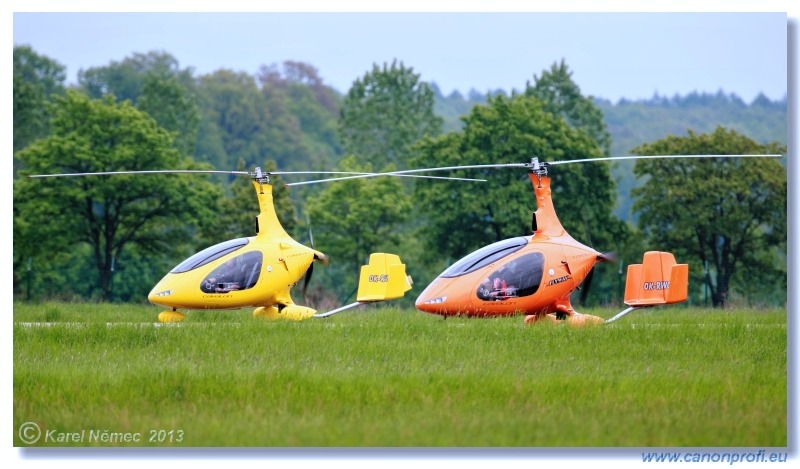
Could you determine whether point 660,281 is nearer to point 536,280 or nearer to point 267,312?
point 536,280

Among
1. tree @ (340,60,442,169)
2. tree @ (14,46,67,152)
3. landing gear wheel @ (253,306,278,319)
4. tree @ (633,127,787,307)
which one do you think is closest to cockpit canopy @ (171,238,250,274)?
landing gear wheel @ (253,306,278,319)

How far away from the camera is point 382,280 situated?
2375cm

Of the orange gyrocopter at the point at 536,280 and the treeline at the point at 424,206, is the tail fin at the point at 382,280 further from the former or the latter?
the treeline at the point at 424,206

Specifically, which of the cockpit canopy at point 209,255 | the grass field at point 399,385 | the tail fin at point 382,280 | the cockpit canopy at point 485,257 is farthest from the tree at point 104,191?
the cockpit canopy at point 485,257

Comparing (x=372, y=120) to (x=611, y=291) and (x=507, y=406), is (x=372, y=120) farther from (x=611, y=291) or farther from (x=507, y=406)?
(x=507, y=406)

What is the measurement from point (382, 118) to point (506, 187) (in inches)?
1004

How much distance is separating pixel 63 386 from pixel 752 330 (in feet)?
38.0

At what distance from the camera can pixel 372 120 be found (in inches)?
2697

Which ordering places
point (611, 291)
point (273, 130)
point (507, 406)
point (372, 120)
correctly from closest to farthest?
point (507, 406) < point (611, 291) < point (372, 120) < point (273, 130)

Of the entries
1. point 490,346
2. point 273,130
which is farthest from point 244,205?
point 273,130

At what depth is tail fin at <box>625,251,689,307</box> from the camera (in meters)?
22.0

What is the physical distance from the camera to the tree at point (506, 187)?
43531 mm

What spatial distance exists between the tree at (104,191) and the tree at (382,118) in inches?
923

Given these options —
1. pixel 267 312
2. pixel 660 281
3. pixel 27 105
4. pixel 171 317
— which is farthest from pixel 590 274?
pixel 27 105
